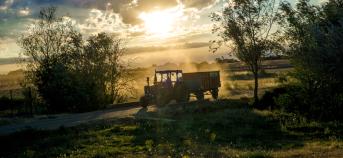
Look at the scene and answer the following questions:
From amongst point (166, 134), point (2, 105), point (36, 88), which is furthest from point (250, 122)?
point (2, 105)

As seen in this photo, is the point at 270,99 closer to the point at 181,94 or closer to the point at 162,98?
the point at 181,94

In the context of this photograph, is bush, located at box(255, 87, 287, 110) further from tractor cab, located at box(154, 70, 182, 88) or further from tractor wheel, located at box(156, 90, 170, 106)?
tractor wheel, located at box(156, 90, 170, 106)

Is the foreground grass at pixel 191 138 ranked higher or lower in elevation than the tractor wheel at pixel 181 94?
lower

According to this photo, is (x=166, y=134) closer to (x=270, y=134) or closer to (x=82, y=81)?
(x=270, y=134)

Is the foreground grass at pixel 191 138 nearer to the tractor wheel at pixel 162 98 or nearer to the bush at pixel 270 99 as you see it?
the bush at pixel 270 99

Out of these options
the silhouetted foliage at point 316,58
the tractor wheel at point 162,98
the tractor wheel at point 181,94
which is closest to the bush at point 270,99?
the silhouetted foliage at point 316,58

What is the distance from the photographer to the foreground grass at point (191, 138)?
2189 centimetres

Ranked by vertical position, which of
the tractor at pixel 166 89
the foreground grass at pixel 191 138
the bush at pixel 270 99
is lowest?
the foreground grass at pixel 191 138

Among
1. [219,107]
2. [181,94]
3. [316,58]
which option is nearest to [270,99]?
[219,107]

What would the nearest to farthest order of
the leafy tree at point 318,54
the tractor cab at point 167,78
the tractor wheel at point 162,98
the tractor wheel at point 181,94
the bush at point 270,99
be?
the leafy tree at point 318,54
the bush at point 270,99
the tractor wheel at point 162,98
the tractor cab at point 167,78
the tractor wheel at point 181,94

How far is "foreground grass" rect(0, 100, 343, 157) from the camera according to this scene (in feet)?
71.8

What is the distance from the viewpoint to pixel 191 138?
25.9 meters

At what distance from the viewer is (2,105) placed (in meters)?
53.5

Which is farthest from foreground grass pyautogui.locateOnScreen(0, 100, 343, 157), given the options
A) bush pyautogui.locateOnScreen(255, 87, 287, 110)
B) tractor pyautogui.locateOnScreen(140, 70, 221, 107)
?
tractor pyautogui.locateOnScreen(140, 70, 221, 107)
